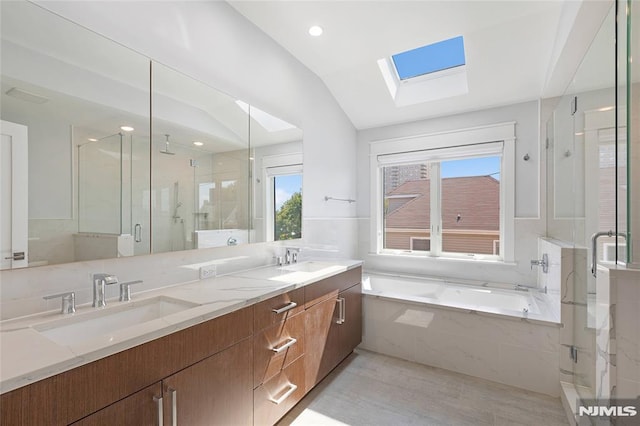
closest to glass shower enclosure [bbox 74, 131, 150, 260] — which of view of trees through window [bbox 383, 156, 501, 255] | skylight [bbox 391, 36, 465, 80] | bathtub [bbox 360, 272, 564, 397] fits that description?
bathtub [bbox 360, 272, 564, 397]

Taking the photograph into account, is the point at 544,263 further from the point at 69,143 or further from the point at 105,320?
the point at 69,143

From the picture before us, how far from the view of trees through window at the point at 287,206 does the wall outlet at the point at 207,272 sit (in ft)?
2.13

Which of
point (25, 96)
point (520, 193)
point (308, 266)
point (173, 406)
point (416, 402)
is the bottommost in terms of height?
point (416, 402)

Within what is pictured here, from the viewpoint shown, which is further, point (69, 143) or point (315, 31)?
point (315, 31)

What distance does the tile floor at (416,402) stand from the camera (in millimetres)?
1854

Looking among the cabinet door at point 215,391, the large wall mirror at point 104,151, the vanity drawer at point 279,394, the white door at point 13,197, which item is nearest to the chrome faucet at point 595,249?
the vanity drawer at point 279,394

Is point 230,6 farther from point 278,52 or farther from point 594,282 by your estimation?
point 594,282

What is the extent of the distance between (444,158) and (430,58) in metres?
1.06

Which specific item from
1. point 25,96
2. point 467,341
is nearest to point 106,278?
point 25,96

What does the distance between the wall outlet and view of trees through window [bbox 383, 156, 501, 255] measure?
2425mm

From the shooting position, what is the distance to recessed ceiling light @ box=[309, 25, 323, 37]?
232 centimetres

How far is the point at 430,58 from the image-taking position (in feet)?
9.89

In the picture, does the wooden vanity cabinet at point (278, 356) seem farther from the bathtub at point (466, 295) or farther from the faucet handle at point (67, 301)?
the bathtub at point (466, 295)

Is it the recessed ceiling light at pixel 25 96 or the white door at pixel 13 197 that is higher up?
the recessed ceiling light at pixel 25 96
